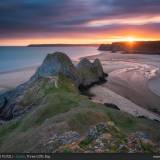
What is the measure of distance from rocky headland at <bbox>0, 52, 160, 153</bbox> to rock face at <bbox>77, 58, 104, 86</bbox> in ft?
10.8

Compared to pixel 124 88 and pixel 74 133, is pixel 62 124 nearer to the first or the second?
pixel 74 133

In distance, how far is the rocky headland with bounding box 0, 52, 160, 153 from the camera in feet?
16.9

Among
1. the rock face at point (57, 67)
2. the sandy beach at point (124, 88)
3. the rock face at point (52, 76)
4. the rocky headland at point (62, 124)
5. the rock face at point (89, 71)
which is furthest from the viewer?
the rock face at point (89, 71)

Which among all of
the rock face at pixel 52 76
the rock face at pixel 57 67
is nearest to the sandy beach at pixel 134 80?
the rock face at pixel 52 76

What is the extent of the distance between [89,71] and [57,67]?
216 inches

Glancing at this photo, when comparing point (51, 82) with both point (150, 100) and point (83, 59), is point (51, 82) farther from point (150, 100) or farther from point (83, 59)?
point (83, 59)

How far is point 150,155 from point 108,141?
85cm

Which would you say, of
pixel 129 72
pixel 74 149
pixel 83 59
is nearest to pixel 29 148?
pixel 74 149

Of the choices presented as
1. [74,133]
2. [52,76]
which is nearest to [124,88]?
[52,76]

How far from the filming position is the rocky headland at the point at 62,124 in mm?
5148

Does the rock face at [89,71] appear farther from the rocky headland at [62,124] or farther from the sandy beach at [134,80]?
the rocky headland at [62,124]

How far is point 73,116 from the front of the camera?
765 cm

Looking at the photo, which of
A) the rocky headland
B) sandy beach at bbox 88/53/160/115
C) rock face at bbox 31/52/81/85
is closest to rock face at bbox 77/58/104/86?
sandy beach at bbox 88/53/160/115

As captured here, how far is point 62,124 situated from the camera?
690cm
